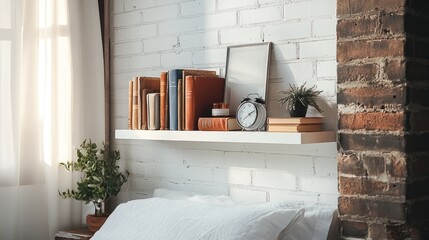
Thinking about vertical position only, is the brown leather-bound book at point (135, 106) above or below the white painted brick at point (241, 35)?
below

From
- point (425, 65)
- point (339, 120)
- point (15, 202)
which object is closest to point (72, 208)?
point (15, 202)

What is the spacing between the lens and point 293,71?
3.06m

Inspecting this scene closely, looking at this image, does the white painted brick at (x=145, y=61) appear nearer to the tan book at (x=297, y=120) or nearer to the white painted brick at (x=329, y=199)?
the tan book at (x=297, y=120)

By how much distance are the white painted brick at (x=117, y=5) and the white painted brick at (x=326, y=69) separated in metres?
1.35

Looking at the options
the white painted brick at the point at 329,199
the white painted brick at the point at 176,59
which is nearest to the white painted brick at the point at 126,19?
the white painted brick at the point at 176,59

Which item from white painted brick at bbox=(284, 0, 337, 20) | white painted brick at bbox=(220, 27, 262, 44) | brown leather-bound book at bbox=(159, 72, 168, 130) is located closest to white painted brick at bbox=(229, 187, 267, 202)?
brown leather-bound book at bbox=(159, 72, 168, 130)

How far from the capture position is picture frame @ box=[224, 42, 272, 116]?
3127 mm

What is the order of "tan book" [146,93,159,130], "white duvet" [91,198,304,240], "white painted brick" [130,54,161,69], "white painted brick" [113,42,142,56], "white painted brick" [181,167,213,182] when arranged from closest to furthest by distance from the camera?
"white duvet" [91,198,304,240]
"tan book" [146,93,159,130]
"white painted brick" [181,167,213,182]
"white painted brick" [130,54,161,69]
"white painted brick" [113,42,142,56]

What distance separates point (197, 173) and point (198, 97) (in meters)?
0.50

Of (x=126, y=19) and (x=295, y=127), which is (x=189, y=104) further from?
(x=126, y=19)

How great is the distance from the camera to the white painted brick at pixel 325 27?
292 centimetres

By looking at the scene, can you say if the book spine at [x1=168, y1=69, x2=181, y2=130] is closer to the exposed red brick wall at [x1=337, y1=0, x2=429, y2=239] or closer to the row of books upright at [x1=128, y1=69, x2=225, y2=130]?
the row of books upright at [x1=128, y1=69, x2=225, y2=130]

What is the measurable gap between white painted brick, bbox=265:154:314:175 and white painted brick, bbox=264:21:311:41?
509 millimetres

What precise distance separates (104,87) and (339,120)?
1.77 metres
